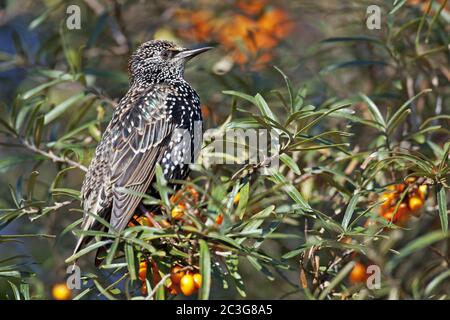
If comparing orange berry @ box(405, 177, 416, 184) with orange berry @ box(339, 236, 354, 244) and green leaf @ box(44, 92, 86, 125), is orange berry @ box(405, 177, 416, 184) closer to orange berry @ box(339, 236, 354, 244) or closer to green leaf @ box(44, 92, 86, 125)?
orange berry @ box(339, 236, 354, 244)

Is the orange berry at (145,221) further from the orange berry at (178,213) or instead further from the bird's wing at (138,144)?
the orange berry at (178,213)

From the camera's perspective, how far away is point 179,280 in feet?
13.0

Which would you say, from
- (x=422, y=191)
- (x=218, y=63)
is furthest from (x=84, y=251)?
(x=218, y=63)

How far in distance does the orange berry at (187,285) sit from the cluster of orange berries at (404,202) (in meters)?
1.22

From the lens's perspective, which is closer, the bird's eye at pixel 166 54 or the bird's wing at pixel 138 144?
the bird's wing at pixel 138 144

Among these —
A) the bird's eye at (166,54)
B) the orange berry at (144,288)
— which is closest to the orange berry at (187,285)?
the orange berry at (144,288)

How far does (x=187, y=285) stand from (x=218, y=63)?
297 cm

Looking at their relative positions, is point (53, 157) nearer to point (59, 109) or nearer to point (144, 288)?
point (59, 109)

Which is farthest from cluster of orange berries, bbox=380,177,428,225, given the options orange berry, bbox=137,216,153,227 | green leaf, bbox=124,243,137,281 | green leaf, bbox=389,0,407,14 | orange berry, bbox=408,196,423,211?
green leaf, bbox=124,243,137,281

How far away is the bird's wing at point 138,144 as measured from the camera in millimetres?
4797

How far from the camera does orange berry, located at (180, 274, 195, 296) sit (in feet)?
12.7

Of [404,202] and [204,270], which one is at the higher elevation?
[404,202]
